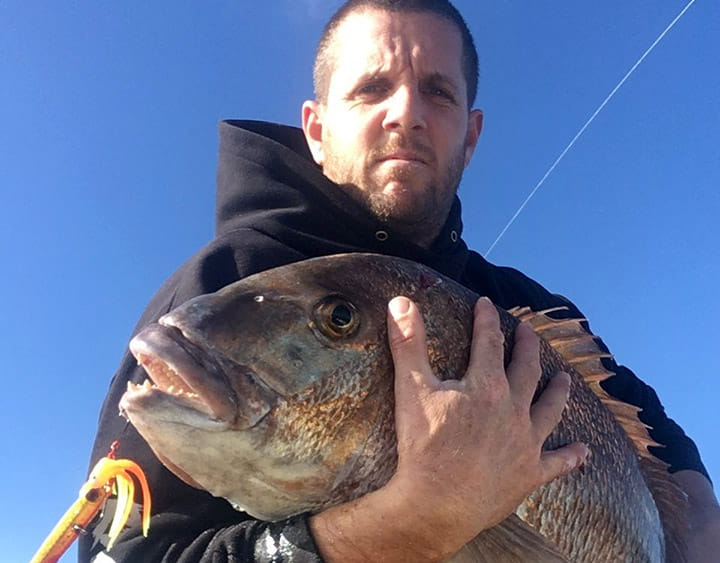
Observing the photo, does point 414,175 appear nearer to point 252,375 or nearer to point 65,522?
point 252,375

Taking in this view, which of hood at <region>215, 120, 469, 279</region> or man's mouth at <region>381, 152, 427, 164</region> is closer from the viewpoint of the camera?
hood at <region>215, 120, 469, 279</region>

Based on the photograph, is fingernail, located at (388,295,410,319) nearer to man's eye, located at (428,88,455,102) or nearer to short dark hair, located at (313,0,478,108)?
man's eye, located at (428,88,455,102)

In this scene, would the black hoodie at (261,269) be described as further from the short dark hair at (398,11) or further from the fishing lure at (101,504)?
the short dark hair at (398,11)

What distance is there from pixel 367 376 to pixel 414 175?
1403 mm

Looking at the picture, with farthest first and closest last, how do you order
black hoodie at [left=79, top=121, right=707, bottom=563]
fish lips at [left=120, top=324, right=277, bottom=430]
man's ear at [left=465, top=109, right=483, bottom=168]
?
man's ear at [left=465, top=109, right=483, bottom=168], black hoodie at [left=79, top=121, right=707, bottom=563], fish lips at [left=120, top=324, right=277, bottom=430]

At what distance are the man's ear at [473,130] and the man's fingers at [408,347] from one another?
1990mm

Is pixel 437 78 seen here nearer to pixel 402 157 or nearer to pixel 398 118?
pixel 398 118

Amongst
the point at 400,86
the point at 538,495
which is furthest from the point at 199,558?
the point at 400,86

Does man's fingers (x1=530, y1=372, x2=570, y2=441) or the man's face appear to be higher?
the man's face

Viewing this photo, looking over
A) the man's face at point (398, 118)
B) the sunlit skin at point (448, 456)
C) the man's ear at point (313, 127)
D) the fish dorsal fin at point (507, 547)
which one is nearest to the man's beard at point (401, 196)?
the man's face at point (398, 118)

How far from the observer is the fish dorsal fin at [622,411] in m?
2.43

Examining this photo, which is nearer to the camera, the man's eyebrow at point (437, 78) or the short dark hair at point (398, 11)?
the man's eyebrow at point (437, 78)

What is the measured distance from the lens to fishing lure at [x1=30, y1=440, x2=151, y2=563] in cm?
170

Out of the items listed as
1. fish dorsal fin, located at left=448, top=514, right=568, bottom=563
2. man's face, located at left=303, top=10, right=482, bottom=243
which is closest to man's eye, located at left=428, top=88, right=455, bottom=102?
man's face, located at left=303, top=10, right=482, bottom=243
